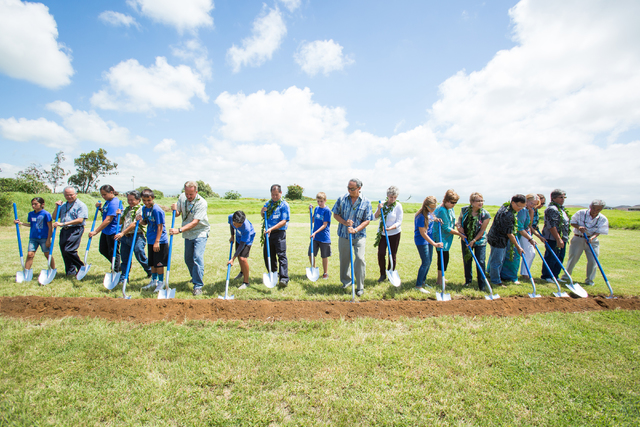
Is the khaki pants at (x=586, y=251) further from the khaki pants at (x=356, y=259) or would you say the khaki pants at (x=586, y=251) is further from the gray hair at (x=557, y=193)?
the khaki pants at (x=356, y=259)

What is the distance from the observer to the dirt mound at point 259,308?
14.6 ft

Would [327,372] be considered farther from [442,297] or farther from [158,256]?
[158,256]

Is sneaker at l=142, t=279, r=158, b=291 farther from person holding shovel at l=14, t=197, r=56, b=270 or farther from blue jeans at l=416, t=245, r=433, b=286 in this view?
blue jeans at l=416, t=245, r=433, b=286

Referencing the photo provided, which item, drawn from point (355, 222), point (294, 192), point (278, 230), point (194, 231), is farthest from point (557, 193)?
point (294, 192)

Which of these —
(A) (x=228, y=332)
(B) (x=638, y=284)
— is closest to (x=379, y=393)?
(A) (x=228, y=332)

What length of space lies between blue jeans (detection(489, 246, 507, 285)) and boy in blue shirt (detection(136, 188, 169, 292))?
25.0ft

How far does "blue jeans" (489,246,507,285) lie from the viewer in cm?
624

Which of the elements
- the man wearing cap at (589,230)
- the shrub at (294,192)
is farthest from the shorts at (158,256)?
the shrub at (294,192)

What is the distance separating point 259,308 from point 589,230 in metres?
8.05

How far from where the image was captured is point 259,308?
4.68m

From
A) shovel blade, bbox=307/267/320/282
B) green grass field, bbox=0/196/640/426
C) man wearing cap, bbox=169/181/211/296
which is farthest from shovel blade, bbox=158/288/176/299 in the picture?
shovel blade, bbox=307/267/320/282

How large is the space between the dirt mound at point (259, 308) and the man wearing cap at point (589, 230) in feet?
5.65

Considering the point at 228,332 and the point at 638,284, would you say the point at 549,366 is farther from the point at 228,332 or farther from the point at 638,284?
the point at 638,284

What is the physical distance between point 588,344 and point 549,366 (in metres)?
1.05
